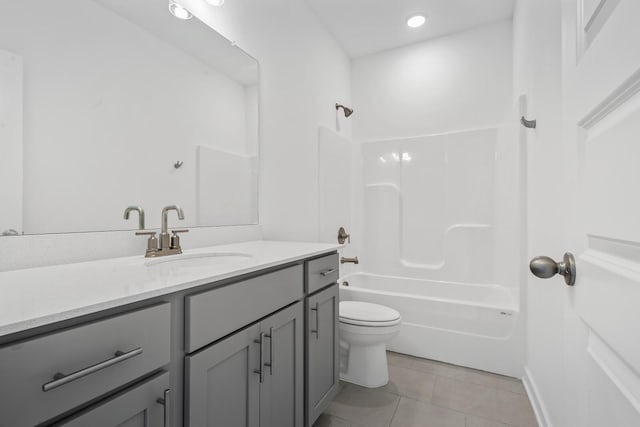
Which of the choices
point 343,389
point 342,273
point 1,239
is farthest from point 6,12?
point 342,273

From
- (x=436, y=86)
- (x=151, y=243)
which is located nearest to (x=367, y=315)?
(x=151, y=243)

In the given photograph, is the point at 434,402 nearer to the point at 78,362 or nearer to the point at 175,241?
the point at 175,241

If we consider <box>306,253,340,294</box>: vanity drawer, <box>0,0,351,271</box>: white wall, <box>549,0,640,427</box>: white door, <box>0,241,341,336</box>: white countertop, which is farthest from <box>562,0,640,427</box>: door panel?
<box>0,0,351,271</box>: white wall

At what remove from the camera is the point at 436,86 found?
9.43 ft

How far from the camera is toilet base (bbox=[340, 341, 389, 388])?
1.95 meters

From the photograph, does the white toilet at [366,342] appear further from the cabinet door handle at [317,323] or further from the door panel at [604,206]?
the door panel at [604,206]

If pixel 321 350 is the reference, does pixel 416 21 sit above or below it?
above

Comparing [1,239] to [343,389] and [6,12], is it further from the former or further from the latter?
[343,389]

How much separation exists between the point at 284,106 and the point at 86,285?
5.51ft

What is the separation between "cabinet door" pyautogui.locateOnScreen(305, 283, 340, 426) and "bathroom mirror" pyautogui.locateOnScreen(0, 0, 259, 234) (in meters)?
0.69

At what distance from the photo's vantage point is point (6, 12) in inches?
37.0

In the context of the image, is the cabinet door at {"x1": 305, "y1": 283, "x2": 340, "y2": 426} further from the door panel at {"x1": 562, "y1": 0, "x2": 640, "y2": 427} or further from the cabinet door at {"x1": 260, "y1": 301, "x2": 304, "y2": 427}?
the door panel at {"x1": 562, "y1": 0, "x2": 640, "y2": 427}

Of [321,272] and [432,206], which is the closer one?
[321,272]

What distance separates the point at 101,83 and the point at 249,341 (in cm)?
107
